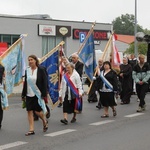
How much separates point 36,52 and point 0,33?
4.27 m

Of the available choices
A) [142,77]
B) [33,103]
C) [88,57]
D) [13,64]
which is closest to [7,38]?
[88,57]

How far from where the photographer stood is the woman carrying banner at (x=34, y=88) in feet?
29.9

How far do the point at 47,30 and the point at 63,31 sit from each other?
1854 mm

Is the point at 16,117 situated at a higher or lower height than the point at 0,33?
lower

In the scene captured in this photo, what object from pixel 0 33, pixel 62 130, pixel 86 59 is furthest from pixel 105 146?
pixel 0 33

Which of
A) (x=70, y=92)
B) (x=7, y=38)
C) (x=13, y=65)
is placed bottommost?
(x=70, y=92)

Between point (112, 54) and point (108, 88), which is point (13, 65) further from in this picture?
point (112, 54)

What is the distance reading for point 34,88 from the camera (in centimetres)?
908

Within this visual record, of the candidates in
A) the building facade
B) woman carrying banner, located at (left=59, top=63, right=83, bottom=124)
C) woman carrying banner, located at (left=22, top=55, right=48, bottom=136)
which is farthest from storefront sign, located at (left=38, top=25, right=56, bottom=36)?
woman carrying banner, located at (left=22, top=55, right=48, bottom=136)

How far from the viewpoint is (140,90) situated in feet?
42.5

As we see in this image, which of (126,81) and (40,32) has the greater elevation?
(40,32)

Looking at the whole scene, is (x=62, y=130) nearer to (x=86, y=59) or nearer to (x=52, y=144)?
(x=52, y=144)

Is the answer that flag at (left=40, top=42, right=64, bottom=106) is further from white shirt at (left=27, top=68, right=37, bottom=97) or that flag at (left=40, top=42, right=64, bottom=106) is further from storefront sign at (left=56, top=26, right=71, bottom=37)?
storefront sign at (left=56, top=26, right=71, bottom=37)

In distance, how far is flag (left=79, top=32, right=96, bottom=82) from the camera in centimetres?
1563
